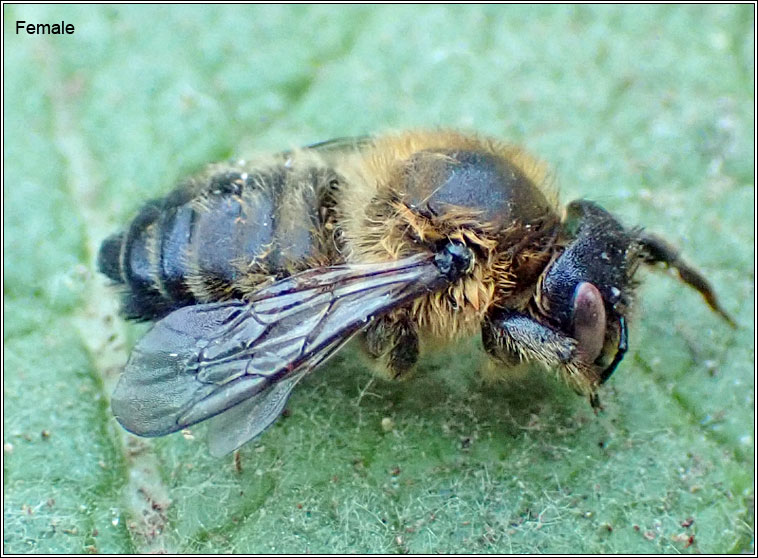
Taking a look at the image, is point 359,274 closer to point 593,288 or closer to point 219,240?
point 219,240

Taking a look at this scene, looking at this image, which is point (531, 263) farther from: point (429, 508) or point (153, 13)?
point (153, 13)

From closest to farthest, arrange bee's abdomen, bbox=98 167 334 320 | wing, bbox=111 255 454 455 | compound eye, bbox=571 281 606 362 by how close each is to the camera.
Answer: wing, bbox=111 255 454 455 < compound eye, bbox=571 281 606 362 < bee's abdomen, bbox=98 167 334 320

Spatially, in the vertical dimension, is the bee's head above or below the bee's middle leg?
above

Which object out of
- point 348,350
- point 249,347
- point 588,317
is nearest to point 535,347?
point 588,317

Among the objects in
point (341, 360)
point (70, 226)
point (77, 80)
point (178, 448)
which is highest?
point (77, 80)

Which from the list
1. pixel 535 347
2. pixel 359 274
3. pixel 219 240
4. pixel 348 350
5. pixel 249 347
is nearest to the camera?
pixel 249 347

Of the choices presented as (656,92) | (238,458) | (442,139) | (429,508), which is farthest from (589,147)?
(238,458)

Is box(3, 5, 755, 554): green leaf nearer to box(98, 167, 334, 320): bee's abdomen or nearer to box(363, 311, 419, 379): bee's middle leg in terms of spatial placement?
box(363, 311, 419, 379): bee's middle leg

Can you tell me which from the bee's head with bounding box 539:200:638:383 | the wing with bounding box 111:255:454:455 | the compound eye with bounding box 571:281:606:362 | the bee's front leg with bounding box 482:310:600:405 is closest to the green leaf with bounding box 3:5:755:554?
the bee's front leg with bounding box 482:310:600:405
